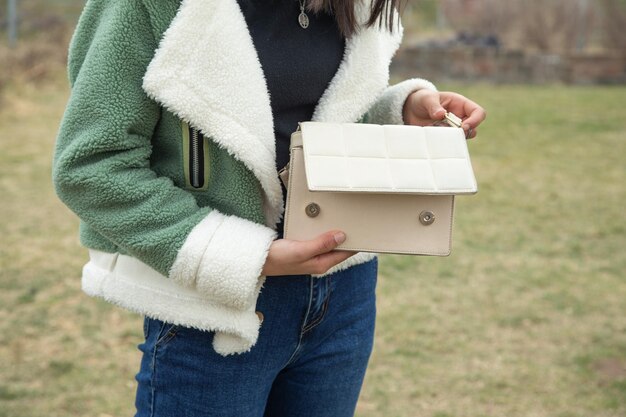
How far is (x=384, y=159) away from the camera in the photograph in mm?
1198

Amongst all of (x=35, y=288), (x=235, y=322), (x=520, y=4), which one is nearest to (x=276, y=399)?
(x=235, y=322)

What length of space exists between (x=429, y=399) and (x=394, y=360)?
32 centimetres

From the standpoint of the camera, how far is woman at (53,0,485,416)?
3.70ft

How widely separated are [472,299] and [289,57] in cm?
286

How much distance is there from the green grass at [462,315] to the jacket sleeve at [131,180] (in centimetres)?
194

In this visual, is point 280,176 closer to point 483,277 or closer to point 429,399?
point 429,399

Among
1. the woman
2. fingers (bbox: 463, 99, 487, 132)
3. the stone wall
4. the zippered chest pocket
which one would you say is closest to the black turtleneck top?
Answer: the woman

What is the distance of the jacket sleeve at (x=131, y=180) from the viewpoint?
43.7 inches

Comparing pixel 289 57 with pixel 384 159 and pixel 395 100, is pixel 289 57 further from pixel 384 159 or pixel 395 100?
pixel 395 100

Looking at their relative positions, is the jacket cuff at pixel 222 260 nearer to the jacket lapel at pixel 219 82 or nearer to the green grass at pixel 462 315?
the jacket lapel at pixel 219 82

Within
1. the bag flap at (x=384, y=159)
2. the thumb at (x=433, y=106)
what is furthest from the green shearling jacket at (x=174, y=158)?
the thumb at (x=433, y=106)

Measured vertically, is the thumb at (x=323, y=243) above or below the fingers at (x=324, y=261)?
above

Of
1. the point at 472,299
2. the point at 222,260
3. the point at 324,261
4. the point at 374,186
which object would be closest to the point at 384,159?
the point at 374,186

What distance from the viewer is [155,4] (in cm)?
113
